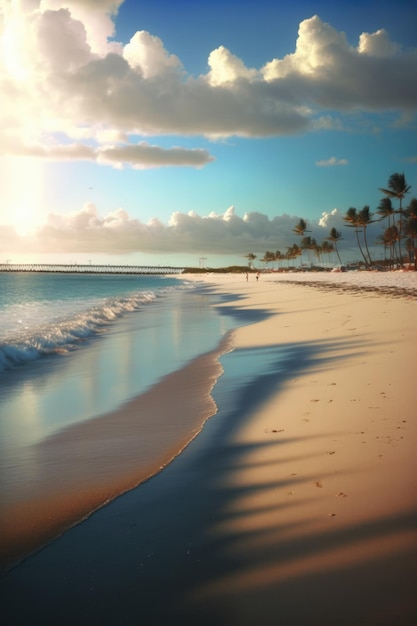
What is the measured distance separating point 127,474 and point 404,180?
297 feet

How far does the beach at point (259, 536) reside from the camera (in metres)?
2.75

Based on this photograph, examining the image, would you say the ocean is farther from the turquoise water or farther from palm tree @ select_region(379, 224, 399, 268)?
palm tree @ select_region(379, 224, 399, 268)

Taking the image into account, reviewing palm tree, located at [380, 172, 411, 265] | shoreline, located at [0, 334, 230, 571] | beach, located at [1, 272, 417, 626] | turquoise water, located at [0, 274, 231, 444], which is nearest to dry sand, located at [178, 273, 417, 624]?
beach, located at [1, 272, 417, 626]

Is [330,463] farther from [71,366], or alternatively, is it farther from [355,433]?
[71,366]

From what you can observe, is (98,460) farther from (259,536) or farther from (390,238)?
(390,238)

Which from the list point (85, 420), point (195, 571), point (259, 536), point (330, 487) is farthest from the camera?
point (85, 420)

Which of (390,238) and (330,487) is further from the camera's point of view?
(390,238)

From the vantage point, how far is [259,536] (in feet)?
11.4

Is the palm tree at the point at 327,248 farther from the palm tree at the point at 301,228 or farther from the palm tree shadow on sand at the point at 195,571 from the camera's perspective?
the palm tree shadow on sand at the point at 195,571

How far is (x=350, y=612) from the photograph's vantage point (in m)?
2.65

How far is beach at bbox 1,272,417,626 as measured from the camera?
275 centimetres

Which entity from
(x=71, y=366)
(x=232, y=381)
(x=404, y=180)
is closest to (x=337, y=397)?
(x=232, y=381)

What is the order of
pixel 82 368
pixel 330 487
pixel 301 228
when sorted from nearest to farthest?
pixel 330 487 → pixel 82 368 → pixel 301 228

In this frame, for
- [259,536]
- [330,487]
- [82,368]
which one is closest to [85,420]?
[330,487]
